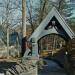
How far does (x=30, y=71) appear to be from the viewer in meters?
17.1

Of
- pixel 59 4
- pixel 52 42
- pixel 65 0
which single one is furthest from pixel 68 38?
pixel 52 42

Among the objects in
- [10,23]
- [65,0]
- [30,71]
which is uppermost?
[65,0]

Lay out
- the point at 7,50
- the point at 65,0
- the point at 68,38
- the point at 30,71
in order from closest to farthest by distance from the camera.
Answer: the point at 30,71 → the point at 68,38 → the point at 7,50 → the point at 65,0

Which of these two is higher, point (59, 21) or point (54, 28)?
point (59, 21)

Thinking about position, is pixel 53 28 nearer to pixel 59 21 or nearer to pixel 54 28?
pixel 54 28

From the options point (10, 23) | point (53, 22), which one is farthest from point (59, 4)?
point (53, 22)

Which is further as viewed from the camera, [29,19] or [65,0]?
[65,0]

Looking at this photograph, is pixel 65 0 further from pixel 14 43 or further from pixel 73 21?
pixel 14 43

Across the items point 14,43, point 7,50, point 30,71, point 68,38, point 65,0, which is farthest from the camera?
point 65,0

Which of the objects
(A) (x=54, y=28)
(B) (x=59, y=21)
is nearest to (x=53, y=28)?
(A) (x=54, y=28)

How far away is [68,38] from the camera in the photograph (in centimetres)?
2386

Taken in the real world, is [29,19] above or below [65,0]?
below

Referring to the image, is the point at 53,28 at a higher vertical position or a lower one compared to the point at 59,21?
lower

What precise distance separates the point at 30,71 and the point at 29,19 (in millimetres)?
28775
